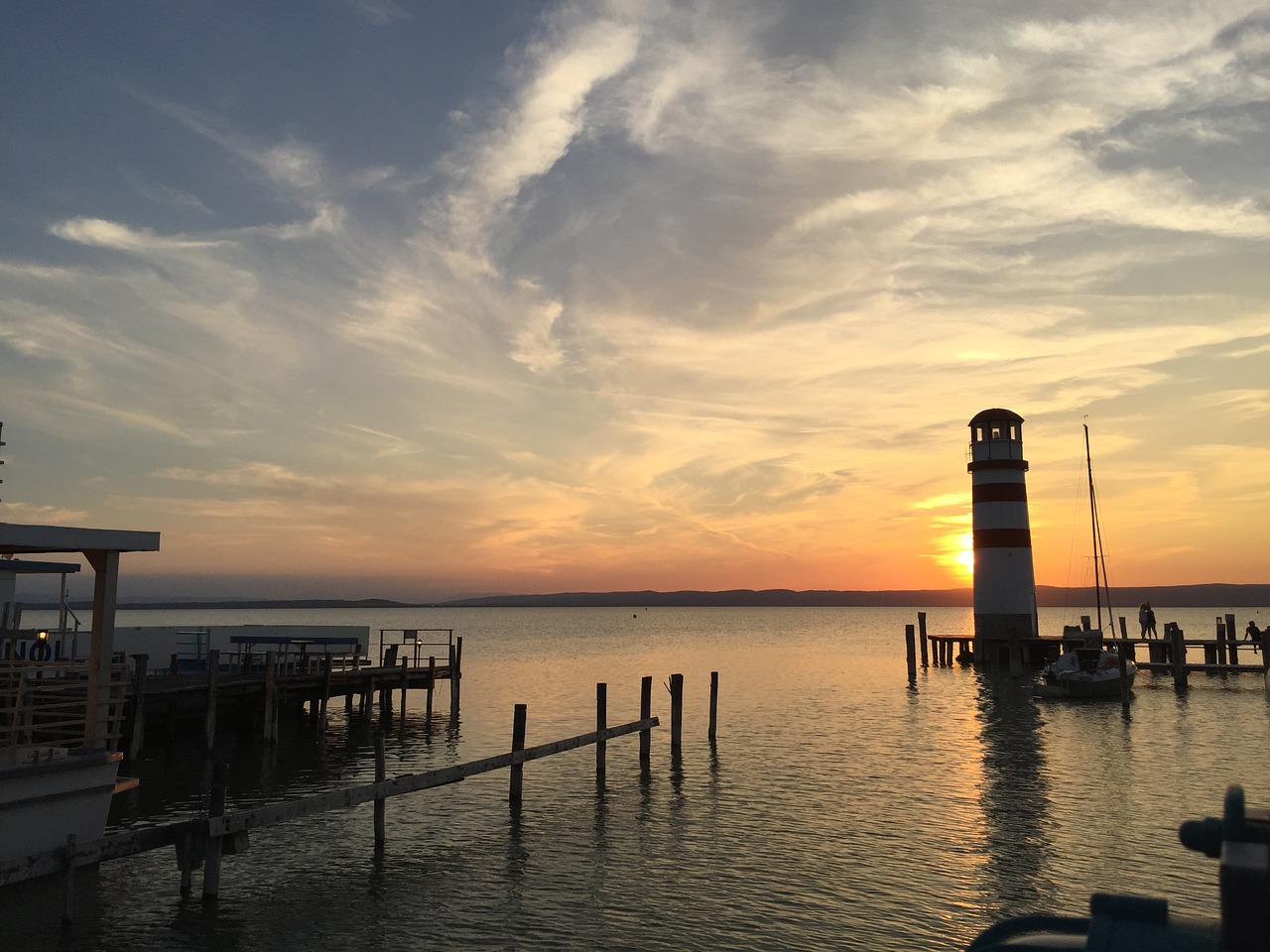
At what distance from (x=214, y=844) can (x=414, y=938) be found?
3450mm

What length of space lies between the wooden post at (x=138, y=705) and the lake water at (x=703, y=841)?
2.26 ft

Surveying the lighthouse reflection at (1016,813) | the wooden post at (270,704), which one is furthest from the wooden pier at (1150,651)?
the wooden post at (270,704)

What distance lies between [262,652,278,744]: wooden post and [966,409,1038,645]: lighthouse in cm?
3828

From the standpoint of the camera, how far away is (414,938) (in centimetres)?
1395

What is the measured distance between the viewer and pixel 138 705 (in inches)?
1093

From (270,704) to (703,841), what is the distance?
18.8 meters

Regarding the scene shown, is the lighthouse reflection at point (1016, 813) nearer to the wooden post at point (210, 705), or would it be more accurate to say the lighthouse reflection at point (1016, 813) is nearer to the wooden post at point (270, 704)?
the wooden post at point (210, 705)

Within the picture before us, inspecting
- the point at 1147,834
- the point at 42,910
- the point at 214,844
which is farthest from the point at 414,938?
the point at 1147,834

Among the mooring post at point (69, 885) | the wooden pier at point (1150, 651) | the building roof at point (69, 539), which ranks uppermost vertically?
the building roof at point (69, 539)

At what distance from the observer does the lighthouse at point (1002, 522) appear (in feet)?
173

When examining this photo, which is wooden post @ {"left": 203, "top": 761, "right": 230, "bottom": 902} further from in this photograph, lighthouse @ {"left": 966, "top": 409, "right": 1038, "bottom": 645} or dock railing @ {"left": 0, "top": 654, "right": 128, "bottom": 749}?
lighthouse @ {"left": 966, "top": 409, "right": 1038, "bottom": 645}

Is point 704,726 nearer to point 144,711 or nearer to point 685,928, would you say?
point 144,711

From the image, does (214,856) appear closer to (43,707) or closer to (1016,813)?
(43,707)

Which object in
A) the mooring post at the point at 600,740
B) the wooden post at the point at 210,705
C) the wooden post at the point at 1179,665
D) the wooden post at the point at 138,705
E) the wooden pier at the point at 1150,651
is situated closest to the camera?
the mooring post at the point at 600,740
